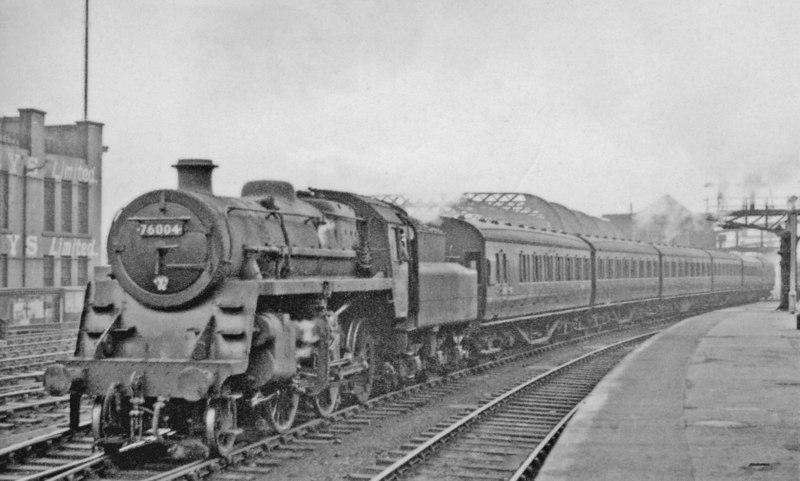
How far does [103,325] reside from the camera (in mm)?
9094

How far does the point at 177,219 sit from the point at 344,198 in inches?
148

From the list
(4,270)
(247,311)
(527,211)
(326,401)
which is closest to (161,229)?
(247,311)

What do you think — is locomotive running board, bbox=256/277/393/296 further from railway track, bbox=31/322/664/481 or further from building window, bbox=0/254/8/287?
building window, bbox=0/254/8/287

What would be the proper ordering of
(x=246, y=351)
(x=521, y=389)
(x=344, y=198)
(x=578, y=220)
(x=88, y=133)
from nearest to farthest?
1. (x=246, y=351)
2. (x=344, y=198)
3. (x=521, y=389)
4. (x=88, y=133)
5. (x=578, y=220)

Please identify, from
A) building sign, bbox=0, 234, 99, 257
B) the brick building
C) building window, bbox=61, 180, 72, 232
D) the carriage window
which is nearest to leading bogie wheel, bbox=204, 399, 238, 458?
the carriage window

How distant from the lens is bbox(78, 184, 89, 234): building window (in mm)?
35062

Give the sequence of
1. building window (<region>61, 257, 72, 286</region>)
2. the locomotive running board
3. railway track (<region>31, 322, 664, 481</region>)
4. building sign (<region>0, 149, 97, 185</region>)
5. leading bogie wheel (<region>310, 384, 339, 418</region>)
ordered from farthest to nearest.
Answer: building window (<region>61, 257, 72, 286</region>) < building sign (<region>0, 149, 97, 185</region>) < leading bogie wheel (<region>310, 384, 339, 418</region>) < the locomotive running board < railway track (<region>31, 322, 664, 481</region>)

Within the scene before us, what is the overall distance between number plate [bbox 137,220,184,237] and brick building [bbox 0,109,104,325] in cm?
2062

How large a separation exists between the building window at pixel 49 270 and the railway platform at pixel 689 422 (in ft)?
78.6

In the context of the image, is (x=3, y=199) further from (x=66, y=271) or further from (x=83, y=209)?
(x=83, y=209)

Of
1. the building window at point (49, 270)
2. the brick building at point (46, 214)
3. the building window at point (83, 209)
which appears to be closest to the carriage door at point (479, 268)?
the brick building at point (46, 214)

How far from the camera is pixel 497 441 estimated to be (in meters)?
9.91

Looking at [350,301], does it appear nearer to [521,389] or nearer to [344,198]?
[344,198]

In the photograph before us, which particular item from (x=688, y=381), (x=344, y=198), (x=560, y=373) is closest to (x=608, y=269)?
(x=560, y=373)
